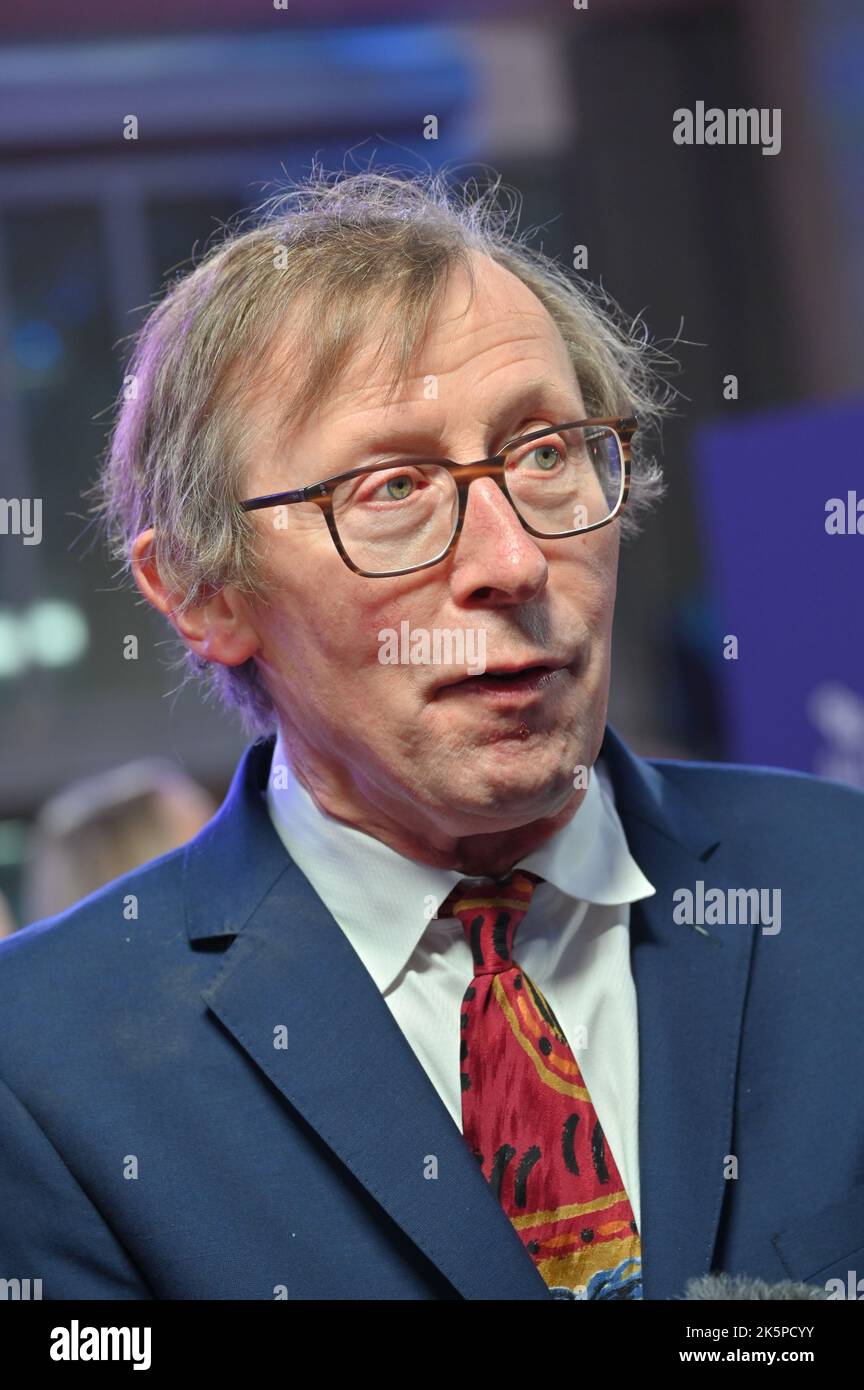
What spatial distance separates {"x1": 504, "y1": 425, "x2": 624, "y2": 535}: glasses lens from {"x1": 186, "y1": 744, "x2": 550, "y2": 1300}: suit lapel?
0.42 meters

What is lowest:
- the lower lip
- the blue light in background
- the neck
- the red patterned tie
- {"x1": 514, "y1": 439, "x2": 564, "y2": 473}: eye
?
the red patterned tie

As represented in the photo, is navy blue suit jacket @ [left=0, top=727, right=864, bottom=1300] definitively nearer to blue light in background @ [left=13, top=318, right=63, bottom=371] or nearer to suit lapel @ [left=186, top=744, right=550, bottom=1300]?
suit lapel @ [left=186, top=744, right=550, bottom=1300]

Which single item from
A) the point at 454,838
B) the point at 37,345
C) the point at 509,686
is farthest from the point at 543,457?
the point at 37,345

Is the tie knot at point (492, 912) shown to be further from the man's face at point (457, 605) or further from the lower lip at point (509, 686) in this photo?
the lower lip at point (509, 686)

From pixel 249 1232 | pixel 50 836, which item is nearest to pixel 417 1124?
pixel 249 1232

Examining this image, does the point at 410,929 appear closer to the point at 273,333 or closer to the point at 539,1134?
the point at 539,1134

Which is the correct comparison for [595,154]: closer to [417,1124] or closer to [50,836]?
[50,836]

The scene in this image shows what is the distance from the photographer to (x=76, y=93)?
21.5ft

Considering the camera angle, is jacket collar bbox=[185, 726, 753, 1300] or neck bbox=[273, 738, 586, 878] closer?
jacket collar bbox=[185, 726, 753, 1300]

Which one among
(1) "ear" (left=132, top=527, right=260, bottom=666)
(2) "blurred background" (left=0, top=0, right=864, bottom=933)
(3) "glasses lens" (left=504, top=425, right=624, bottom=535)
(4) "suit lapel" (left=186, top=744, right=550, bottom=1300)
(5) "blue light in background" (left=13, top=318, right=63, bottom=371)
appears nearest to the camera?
(4) "suit lapel" (left=186, top=744, right=550, bottom=1300)

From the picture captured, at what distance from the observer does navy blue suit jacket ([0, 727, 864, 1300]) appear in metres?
1.28

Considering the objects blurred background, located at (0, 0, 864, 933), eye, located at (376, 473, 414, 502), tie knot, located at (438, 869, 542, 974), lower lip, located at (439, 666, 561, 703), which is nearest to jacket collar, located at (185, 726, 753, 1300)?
tie knot, located at (438, 869, 542, 974)

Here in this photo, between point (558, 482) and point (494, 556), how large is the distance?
0.15 meters

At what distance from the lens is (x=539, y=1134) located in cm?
134
